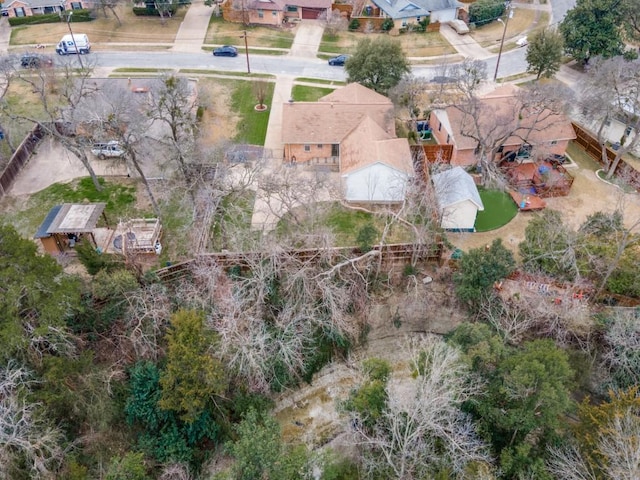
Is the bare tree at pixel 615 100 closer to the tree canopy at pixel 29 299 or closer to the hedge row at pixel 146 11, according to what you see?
the tree canopy at pixel 29 299

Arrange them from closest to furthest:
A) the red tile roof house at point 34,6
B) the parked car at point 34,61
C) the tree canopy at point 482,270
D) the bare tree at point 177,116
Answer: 1. the tree canopy at point 482,270
2. the bare tree at point 177,116
3. the parked car at point 34,61
4. the red tile roof house at point 34,6

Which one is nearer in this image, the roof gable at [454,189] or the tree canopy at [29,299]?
the tree canopy at [29,299]

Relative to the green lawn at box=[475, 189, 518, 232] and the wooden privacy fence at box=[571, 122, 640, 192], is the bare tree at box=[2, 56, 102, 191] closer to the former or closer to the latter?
the green lawn at box=[475, 189, 518, 232]

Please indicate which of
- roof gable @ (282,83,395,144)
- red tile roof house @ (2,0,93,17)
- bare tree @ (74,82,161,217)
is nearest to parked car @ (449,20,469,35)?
roof gable @ (282,83,395,144)

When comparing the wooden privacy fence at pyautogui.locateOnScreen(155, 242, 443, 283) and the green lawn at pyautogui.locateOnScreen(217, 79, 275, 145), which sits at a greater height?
the green lawn at pyautogui.locateOnScreen(217, 79, 275, 145)

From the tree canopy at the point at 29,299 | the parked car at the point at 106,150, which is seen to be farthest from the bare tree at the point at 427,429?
the parked car at the point at 106,150

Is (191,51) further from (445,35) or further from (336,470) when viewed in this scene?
(336,470)

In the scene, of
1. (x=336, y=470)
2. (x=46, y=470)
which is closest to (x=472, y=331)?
(x=336, y=470)
